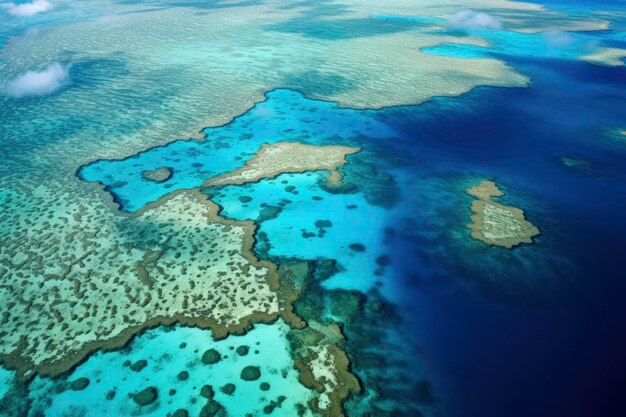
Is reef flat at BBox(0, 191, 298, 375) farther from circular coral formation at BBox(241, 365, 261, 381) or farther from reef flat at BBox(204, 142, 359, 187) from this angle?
reef flat at BBox(204, 142, 359, 187)

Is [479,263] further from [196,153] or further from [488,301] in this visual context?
[196,153]

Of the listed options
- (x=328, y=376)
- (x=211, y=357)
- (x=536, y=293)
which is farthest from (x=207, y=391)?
(x=536, y=293)

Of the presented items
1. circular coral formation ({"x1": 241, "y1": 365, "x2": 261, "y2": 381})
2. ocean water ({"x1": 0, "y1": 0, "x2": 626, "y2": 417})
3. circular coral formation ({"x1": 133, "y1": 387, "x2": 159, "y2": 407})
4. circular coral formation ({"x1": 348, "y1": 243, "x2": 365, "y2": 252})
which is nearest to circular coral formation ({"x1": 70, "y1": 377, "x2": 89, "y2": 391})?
ocean water ({"x1": 0, "y1": 0, "x2": 626, "y2": 417})

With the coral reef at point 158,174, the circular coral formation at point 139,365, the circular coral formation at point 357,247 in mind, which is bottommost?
the circular coral formation at point 139,365

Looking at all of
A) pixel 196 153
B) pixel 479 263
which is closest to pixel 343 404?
pixel 479 263

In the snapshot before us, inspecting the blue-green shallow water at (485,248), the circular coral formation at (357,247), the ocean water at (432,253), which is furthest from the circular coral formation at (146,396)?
the circular coral formation at (357,247)

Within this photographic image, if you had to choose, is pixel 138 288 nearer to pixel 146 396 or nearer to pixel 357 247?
pixel 146 396

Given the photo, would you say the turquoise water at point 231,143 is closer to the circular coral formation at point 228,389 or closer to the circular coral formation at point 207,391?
the circular coral formation at point 207,391
